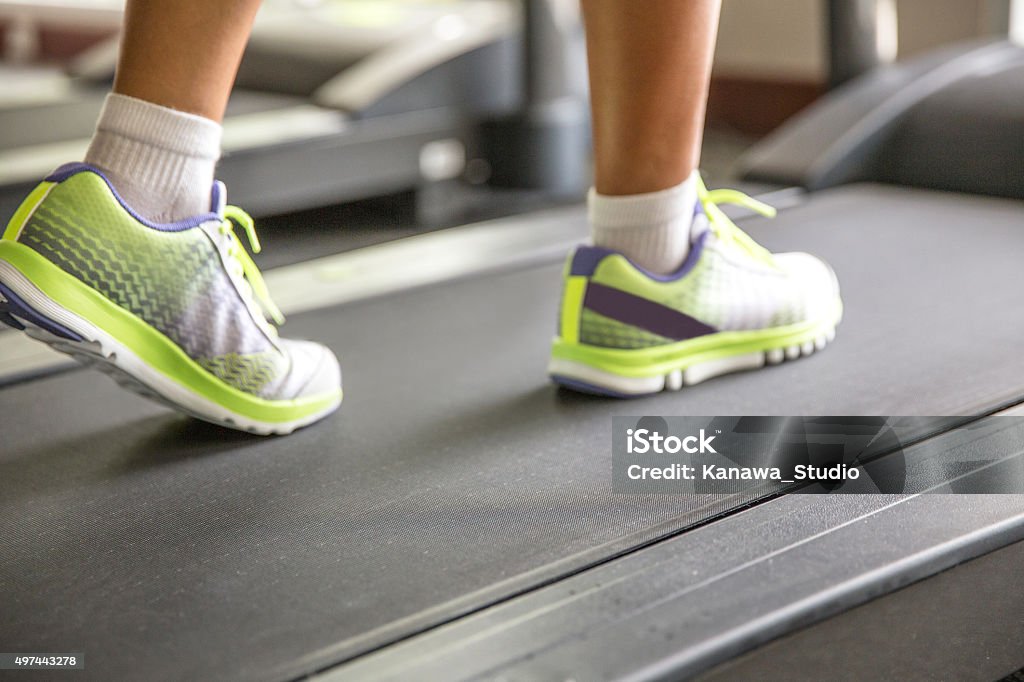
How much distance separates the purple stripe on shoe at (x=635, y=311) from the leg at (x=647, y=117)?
0.15ft

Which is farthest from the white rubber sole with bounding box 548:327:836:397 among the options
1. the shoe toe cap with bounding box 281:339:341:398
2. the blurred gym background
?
the blurred gym background

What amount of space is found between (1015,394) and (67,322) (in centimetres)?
90

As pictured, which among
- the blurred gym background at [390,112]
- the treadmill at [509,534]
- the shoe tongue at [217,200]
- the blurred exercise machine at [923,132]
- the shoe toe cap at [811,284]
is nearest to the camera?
the treadmill at [509,534]

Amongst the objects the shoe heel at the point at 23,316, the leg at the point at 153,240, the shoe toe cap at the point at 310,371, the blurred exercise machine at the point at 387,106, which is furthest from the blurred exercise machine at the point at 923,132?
the shoe heel at the point at 23,316

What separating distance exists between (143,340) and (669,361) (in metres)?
0.52

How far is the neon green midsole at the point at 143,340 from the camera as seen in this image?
883 mm

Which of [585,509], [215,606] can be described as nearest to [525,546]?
[585,509]

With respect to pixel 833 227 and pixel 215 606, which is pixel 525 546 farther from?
pixel 833 227

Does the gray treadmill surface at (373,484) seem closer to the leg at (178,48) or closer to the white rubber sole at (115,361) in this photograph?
the white rubber sole at (115,361)

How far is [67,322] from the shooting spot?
882 millimetres

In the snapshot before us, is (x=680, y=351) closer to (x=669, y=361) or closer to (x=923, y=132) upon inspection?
(x=669, y=361)

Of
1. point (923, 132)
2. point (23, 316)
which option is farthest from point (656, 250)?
point (923, 132)

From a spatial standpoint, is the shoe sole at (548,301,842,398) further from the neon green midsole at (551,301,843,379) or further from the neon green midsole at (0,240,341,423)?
the neon green midsole at (0,240,341,423)

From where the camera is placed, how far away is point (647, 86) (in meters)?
1.07
